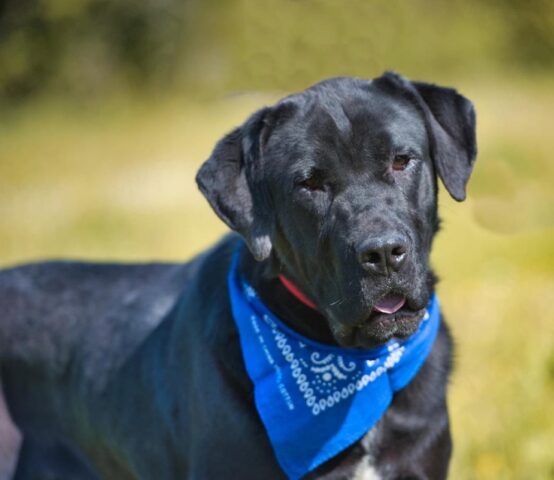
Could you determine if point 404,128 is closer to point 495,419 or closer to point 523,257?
point 495,419

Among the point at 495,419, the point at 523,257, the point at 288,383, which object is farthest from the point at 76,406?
the point at 523,257

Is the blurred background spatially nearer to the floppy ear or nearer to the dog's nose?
the floppy ear

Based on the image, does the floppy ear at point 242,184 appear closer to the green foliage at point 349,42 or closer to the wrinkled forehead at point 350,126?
the wrinkled forehead at point 350,126

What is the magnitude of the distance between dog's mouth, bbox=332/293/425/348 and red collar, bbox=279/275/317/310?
165 mm

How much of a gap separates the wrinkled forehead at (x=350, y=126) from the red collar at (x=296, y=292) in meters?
0.47

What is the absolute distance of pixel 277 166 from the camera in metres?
3.11

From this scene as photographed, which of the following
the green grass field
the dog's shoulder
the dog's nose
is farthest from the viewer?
the green grass field

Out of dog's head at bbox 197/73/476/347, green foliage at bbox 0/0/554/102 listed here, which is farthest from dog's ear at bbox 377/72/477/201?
green foliage at bbox 0/0/554/102

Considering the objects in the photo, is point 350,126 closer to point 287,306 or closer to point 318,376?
point 287,306

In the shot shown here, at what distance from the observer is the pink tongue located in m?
2.86

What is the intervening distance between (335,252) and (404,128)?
0.54 m

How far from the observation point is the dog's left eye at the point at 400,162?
9.94ft

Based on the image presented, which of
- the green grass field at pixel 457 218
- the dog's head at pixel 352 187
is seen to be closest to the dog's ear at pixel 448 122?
the dog's head at pixel 352 187

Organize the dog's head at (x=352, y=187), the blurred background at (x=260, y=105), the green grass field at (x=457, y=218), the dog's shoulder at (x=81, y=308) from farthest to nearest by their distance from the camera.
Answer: the blurred background at (x=260, y=105) < the green grass field at (x=457, y=218) < the dog's shoulder at (x=81, y=308) < the dog's head at (x=352, y=187)
